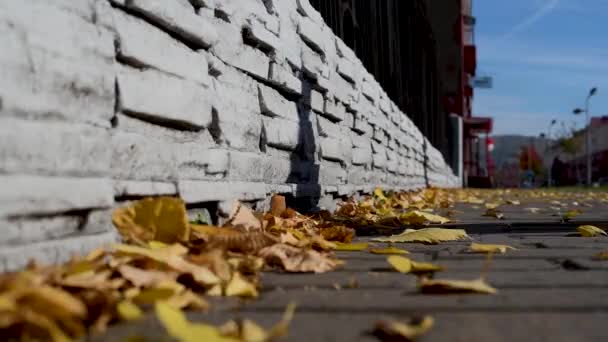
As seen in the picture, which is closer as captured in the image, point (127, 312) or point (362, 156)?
point (127, 312)

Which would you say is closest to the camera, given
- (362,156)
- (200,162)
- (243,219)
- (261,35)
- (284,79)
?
(200,162)

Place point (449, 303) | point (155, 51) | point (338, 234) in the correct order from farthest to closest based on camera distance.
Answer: point (338, 234), point (155, 51), point (449, 303)

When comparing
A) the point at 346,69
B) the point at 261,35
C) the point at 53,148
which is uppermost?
the point at 346,69

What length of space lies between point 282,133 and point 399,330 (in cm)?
250

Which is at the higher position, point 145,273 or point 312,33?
point 312,33

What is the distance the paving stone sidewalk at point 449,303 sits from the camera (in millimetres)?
1413

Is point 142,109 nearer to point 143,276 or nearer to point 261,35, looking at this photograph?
point 143,276

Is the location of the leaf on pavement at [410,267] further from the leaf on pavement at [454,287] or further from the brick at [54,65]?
the brick at [54,65]

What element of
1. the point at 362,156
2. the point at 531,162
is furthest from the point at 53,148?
the point at 531,162

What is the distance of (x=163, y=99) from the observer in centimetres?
238

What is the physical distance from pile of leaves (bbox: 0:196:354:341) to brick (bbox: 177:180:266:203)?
140mm

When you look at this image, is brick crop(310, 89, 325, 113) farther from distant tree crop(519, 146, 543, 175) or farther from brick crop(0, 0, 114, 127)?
distant tree crop(519, 146, 543, 175)

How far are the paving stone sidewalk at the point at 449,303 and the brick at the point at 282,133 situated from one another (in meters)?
1.12

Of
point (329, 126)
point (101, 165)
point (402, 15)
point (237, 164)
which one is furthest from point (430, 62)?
point (101, 165)
